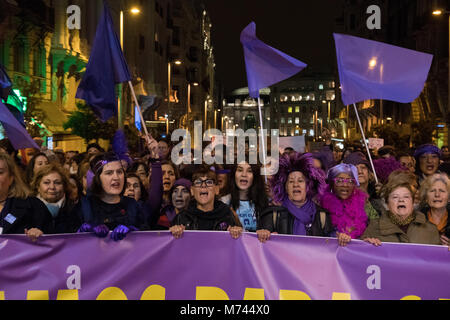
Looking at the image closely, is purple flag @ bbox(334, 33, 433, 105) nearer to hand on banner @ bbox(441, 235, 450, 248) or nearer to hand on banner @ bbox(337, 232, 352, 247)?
hand on banner @ bbox(441, 235, 450, 248)

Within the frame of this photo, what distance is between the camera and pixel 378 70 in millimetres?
7605

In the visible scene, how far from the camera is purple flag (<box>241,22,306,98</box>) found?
25.8 ft

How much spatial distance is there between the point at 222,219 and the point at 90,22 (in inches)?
1137

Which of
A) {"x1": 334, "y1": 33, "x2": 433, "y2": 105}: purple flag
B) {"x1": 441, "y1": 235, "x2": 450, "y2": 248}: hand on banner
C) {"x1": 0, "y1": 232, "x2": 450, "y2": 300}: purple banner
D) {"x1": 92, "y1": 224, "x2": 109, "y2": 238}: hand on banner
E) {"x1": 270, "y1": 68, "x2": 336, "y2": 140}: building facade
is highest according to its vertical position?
{"x1": 270, "y1": 68, "x2": 336, "y2": 140}: building facade

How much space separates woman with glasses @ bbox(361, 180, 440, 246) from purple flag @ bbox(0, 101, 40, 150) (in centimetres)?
359

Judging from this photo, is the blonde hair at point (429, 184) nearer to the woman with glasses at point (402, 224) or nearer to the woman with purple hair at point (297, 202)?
the woman with glasses at point (402, 224)

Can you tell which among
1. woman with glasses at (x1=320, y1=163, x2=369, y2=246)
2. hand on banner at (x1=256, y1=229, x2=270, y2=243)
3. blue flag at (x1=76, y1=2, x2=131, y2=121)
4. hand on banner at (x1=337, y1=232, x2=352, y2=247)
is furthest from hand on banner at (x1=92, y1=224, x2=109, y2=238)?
blue flag at (x1=76, y1=2, x2=131, y2=121)

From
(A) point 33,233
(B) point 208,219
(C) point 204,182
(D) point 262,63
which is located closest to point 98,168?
(A) point 33,233

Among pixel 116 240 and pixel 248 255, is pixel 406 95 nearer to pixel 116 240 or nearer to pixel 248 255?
pixel 248 255

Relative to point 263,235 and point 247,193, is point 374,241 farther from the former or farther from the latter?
point 247,193

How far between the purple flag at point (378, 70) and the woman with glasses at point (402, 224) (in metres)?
2.51

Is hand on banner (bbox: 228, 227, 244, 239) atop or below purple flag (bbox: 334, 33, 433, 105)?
below

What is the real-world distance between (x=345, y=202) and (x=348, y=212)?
0.76 ft

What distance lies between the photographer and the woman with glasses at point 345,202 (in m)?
5.60
